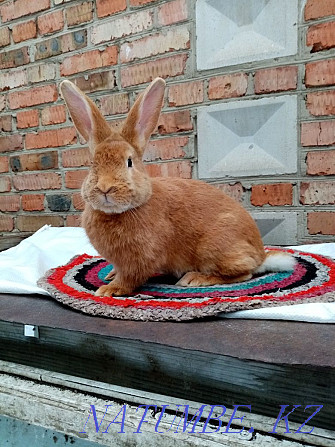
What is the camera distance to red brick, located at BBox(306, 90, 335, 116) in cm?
128

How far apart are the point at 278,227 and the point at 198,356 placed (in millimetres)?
969

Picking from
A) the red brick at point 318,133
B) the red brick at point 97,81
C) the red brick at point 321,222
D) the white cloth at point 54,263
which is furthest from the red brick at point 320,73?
the red brick at point 97,81

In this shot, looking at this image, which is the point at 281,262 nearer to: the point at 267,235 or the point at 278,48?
the point at 267,235

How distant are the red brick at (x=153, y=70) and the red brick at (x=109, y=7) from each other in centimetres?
24

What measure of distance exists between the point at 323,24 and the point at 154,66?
65 centimetres

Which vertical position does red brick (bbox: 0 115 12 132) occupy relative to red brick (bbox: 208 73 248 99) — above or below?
below

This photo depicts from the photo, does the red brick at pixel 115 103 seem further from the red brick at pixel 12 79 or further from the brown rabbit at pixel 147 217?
the brown rabbit at pixel 147 217

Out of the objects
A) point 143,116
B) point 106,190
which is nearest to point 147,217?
point 106,190

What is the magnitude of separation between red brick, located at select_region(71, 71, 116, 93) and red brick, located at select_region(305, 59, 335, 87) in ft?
2.68

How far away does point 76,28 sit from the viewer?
5.66 ft

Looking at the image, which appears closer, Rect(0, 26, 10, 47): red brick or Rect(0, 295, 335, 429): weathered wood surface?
Rect(0, 295, 335, 429): weathered wood surface

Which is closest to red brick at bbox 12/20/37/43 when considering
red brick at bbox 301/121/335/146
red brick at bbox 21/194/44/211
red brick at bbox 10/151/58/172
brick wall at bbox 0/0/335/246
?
brick wall at bbox 0/0/335/246

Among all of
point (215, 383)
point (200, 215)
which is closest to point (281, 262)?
point (200, 215)

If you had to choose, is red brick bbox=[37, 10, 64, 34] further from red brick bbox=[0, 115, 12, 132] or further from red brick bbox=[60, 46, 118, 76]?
red brick bbox=[0, 115, 12, 132]
